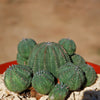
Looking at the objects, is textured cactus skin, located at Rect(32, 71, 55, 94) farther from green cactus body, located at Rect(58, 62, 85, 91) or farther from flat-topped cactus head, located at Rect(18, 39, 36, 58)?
flat-topped cactus head, located at Rect(18, 39, 36, 58)

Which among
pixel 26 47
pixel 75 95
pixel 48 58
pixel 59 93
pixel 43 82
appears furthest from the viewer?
pixel 26 47

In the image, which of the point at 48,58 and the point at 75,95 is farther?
the point at 48,58

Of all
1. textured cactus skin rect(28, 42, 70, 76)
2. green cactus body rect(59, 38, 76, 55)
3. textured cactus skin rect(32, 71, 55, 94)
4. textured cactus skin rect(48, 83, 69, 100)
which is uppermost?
green cactus body rect(59, 38, 76, 55)

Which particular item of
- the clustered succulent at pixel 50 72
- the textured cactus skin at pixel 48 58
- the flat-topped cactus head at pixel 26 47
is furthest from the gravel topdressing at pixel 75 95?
the flat-topped cactus head at pixel 26 47

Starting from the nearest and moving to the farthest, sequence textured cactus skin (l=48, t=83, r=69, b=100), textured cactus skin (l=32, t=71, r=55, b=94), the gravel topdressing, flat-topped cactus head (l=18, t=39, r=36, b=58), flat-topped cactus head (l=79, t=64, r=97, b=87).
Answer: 1. textured cactus skin (l=48, t=83, r=69, b=100)
2. textured cactus skin (l=32, t=71, r=55, b=94)
3. the gravel topdressing
4. flat-topped cactus head (l=79, t=64, r=97, b=87)
5. flat-topped cactus head (l=18, t=39, r=36, b=58)

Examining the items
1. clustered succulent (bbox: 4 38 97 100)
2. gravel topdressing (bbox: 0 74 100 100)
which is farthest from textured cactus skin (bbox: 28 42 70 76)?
gravel topdressing (bbox: 0 74 100 100)

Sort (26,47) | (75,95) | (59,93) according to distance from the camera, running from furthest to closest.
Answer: (26,47)
(75,95)
(59,93)

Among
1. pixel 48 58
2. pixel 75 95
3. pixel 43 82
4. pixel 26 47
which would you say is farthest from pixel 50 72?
pixel 26 47

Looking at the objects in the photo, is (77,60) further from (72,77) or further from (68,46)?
(72,77)
